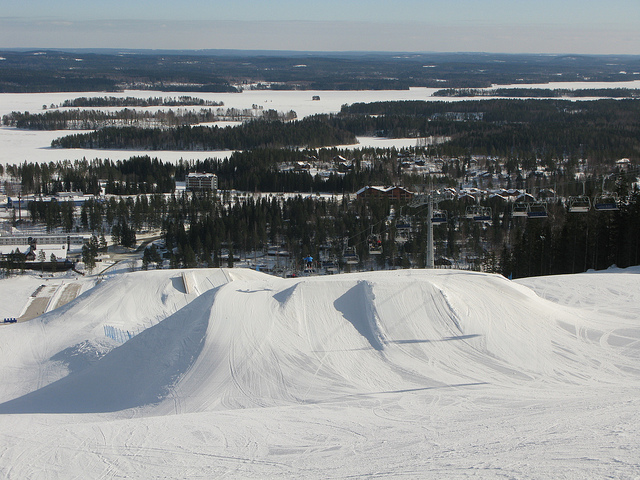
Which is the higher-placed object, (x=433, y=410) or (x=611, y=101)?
(x=611, y=101)

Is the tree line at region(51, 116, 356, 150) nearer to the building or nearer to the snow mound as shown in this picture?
the building

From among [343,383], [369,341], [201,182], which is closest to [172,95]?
[201,182]

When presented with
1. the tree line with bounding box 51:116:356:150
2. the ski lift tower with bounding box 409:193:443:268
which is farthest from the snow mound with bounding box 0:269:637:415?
the tree line with bounding box 51:116:356:150

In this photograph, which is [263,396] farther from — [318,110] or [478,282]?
[318,110]

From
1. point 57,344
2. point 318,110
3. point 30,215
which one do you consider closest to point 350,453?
point 57,344

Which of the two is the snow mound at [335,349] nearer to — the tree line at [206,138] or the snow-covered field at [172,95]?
the snow-covered field at [172,95]
